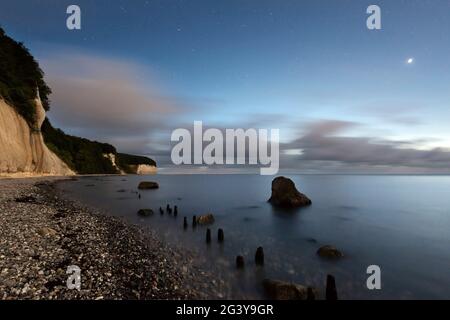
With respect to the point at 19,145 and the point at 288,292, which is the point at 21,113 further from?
the point at 288,292

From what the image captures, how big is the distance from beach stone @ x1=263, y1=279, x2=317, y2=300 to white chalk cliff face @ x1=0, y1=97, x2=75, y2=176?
5908cm

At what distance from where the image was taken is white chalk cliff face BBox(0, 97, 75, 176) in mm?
48094

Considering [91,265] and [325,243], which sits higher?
[91,265]

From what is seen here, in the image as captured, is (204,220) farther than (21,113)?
No

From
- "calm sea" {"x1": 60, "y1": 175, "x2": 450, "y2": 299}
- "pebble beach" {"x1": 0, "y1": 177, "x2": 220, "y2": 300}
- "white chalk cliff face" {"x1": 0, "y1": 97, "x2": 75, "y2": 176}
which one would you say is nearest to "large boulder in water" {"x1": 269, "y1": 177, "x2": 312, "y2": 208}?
"calm sea" {"x1": 60, "y1": 175, "x2": 450, "y2": 299}

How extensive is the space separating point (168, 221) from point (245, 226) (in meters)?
8.32

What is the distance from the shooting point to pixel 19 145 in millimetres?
52125

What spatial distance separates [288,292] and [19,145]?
64711 mm

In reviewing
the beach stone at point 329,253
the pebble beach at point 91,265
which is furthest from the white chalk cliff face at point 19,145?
the beach stone at point 329,253

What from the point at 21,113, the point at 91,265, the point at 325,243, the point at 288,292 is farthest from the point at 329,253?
the point at 21,113

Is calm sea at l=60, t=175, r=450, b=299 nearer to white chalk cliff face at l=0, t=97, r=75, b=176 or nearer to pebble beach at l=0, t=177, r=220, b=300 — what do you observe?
pebble beach at l=0, t=177, r=220, b=300

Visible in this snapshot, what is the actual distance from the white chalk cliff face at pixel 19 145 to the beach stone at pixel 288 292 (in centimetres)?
5908

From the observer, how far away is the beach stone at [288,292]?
9.62 meters

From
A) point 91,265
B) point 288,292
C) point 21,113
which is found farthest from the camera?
point 21,113
